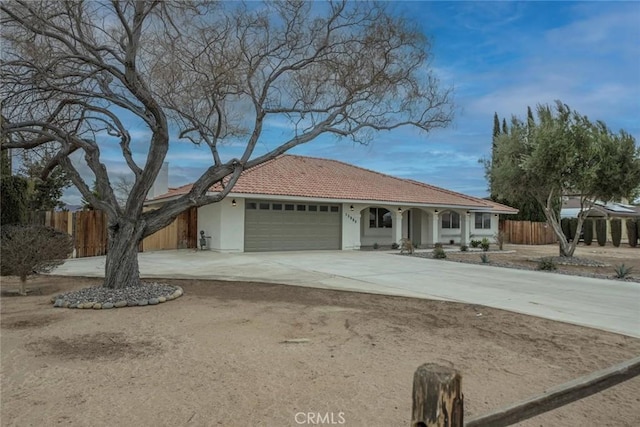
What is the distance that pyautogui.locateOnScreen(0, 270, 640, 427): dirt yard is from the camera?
372 cm

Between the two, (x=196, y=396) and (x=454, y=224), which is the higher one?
(x=454, y=224)

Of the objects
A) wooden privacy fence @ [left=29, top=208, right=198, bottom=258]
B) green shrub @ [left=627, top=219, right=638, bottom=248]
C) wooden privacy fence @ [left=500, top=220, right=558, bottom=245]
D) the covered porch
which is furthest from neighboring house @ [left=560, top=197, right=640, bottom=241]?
wooden privacy fence @ [left=29, top=208, right=198, bottom=258]

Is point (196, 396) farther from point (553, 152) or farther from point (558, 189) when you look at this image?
point (558, 189)

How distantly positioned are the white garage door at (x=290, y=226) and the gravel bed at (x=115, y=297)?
1079cm

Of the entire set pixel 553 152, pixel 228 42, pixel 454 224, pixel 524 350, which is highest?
pixel 228 42

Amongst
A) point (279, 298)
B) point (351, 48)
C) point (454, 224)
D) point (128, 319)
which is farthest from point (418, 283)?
point (454, 224)

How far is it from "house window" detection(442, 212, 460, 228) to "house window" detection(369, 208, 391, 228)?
446 cm

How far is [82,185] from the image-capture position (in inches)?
352

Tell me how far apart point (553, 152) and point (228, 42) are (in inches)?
491

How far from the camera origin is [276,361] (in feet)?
16.3

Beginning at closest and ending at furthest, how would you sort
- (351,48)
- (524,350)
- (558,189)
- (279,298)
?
(524,350) → (279,298) → (351,48) → (558,189)

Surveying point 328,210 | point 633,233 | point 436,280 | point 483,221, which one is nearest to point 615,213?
point 633,233

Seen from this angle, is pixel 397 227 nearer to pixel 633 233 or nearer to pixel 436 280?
pixel 436 280

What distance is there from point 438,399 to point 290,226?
19.4 meters
